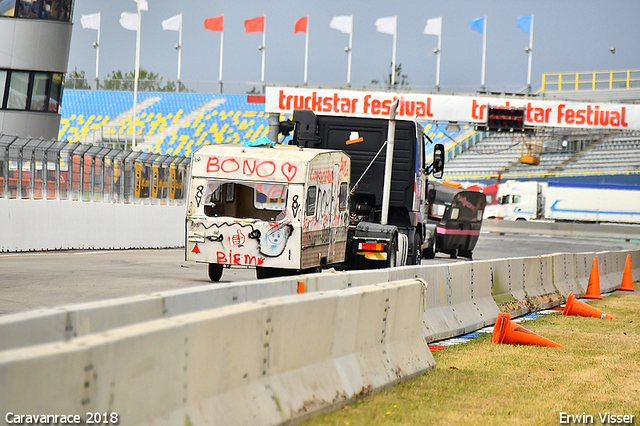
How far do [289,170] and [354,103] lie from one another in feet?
102

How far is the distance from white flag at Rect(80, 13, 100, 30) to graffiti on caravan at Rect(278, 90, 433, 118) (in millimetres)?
33795

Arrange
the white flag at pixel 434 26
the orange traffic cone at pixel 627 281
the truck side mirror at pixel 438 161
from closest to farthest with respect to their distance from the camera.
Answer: the truck side mirror at pixel 438 161, the orange traffic cone at pixel 627 281, the white flag at pixel 434 26

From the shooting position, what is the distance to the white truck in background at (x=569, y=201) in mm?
57656

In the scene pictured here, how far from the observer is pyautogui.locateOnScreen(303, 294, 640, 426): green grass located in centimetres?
632

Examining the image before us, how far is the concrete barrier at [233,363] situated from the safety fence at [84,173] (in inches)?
621

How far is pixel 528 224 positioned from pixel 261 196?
130 ft

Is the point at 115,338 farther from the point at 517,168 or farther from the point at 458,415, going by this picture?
the point at 517,168

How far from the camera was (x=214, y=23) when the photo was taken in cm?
7212

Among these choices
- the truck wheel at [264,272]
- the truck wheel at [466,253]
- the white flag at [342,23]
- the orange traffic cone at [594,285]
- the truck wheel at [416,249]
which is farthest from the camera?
the white flag at [342,23]

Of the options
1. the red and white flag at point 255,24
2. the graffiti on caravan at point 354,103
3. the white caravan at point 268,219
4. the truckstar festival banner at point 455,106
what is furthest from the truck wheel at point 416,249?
the red and white flag at point 255,24

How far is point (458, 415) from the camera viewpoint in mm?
6410

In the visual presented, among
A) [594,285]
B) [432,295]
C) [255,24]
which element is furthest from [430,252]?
[255,24]

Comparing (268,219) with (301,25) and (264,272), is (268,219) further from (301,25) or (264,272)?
(301,25)

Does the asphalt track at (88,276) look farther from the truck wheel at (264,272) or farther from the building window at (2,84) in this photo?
the building window at (2,84)
